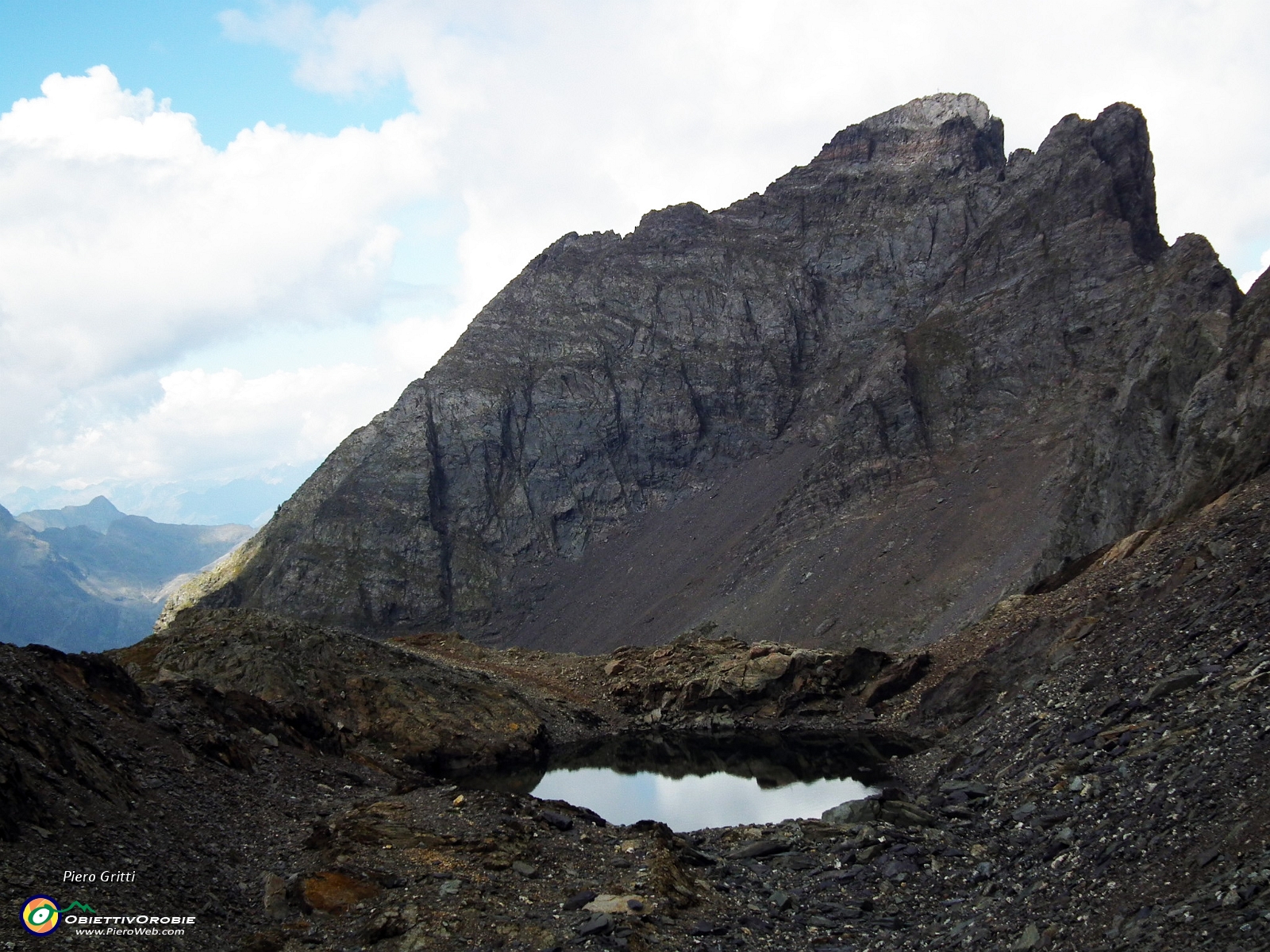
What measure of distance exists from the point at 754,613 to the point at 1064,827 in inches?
3234

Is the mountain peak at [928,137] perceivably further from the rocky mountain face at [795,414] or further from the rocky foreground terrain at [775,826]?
the rocky foreground terrain at [775,826]

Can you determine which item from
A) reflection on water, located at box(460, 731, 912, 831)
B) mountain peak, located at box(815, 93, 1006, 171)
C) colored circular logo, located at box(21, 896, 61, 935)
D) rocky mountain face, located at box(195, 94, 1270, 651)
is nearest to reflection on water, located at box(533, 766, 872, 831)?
reflection on water, located at box(460, 731, 912, 831)

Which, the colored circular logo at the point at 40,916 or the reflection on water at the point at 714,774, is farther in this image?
the reflection on water at the point at 714,774

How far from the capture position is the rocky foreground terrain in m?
19.6

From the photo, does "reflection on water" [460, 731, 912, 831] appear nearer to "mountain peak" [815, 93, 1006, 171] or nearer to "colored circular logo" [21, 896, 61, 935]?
"colored circular logo" [21, 896, 61, 935]

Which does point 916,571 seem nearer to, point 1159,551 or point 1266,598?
point 1159,551

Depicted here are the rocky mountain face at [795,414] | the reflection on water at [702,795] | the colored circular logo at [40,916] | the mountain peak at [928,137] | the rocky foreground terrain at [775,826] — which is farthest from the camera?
the mountain peak at [928,137]

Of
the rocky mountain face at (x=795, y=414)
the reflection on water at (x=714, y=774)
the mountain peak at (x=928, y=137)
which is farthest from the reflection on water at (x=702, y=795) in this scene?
the mountain peak at (x=928, y=137)

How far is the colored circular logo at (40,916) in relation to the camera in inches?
666

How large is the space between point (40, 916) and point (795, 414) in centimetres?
14891

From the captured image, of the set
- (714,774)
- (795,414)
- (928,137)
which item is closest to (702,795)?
(714,774)

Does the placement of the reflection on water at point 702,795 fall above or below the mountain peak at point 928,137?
below

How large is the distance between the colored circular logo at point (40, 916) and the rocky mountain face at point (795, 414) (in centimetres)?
7010

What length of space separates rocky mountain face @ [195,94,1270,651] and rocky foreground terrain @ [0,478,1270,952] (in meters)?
38.4
